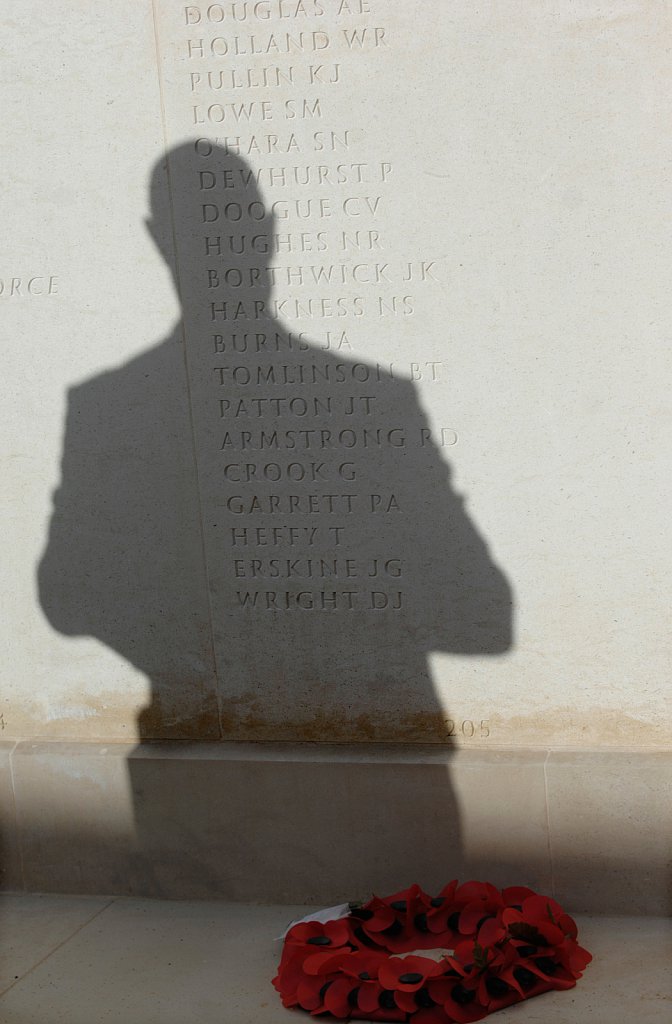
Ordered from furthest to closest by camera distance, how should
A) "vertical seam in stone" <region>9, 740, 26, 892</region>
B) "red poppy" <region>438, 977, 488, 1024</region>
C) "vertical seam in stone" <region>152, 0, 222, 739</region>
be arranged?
"vertical seam in stone" <region>9, 740, 26, 892</region> < "vertical seam in stone" <region>152, 0, 222, 739</region> < "red poppy" <region>438, 977, 488, 1024</region>

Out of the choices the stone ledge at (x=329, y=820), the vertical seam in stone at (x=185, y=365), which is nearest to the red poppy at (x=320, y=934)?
the stone ledge at (x=329, y=820)

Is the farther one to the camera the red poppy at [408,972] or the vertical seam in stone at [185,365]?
the vertical seam in stone at [185,365]

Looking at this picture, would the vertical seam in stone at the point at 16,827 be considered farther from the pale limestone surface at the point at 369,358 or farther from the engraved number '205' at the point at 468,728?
the engraved number '205' at the point at 468,728

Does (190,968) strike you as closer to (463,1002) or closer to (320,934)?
(320,934)

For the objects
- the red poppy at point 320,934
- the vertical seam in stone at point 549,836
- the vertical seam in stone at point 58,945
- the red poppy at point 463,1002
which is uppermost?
the vertical seam in stone at point 549,836

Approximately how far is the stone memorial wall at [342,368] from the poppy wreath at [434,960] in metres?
0.55

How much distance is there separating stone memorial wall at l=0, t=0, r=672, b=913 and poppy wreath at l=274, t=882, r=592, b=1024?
546mm

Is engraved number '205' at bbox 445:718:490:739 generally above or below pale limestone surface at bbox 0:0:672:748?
below

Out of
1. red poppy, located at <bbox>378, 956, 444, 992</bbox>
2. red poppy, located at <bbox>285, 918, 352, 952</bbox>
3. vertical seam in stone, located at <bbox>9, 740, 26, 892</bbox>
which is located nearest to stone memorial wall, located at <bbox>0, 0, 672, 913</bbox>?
vertical seam in stone, located at <bbox>9, 740, 26, 892</bbox>

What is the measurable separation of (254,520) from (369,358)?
70cm

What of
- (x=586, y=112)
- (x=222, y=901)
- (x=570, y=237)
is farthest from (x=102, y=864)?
(x=586, y=112)

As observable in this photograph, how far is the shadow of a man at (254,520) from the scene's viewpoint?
412 cm

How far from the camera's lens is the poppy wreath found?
3516 mm

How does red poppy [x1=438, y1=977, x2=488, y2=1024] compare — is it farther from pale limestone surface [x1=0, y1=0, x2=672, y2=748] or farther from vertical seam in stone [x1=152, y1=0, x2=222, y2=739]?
vertical seam in stone [x1=152, y1=0, x2=222, y2=739]
